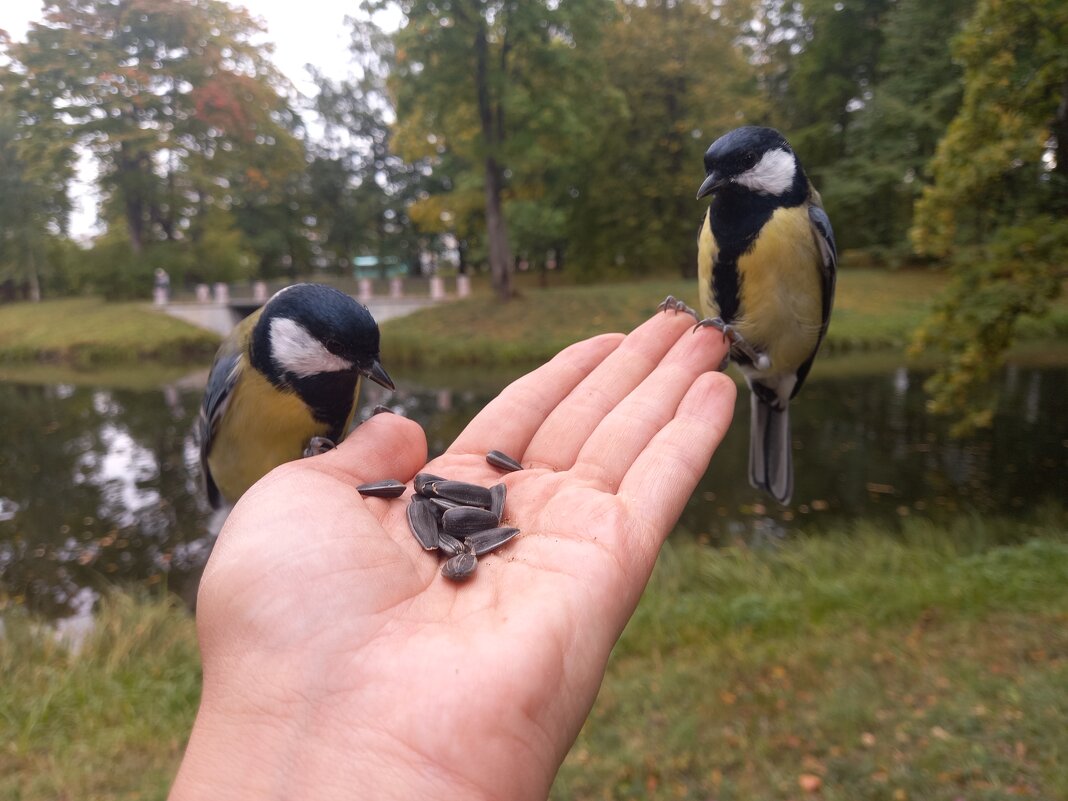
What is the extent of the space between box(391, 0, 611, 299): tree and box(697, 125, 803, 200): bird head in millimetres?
10711

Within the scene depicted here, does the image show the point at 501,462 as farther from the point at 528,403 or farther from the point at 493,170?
the point at 493,170

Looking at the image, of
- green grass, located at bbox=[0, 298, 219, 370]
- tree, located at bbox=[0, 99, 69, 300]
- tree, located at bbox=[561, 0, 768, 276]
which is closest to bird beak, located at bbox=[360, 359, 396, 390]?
tree, located at bbox=[561, 0, 768, 276]

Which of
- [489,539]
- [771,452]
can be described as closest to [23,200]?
[489,539]

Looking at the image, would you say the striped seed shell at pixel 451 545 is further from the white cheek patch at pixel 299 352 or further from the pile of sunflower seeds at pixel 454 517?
the white cheek patch at pixel 299 352

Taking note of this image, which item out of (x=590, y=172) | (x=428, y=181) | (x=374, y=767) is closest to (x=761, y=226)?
(x=374, y=767)

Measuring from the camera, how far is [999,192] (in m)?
4.99

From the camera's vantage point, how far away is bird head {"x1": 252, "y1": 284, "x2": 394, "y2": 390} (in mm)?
1843

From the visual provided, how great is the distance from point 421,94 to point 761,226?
1267 centimetres

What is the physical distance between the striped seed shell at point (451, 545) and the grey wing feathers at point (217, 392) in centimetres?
104

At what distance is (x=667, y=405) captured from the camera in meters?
1.97

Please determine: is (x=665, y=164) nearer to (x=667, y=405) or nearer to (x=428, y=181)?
(x=667, y=405)

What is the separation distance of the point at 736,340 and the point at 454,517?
1132 millimetres

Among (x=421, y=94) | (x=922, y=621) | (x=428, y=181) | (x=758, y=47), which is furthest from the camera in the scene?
(x=428, y=181)

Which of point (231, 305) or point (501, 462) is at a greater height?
point (231, 305)
